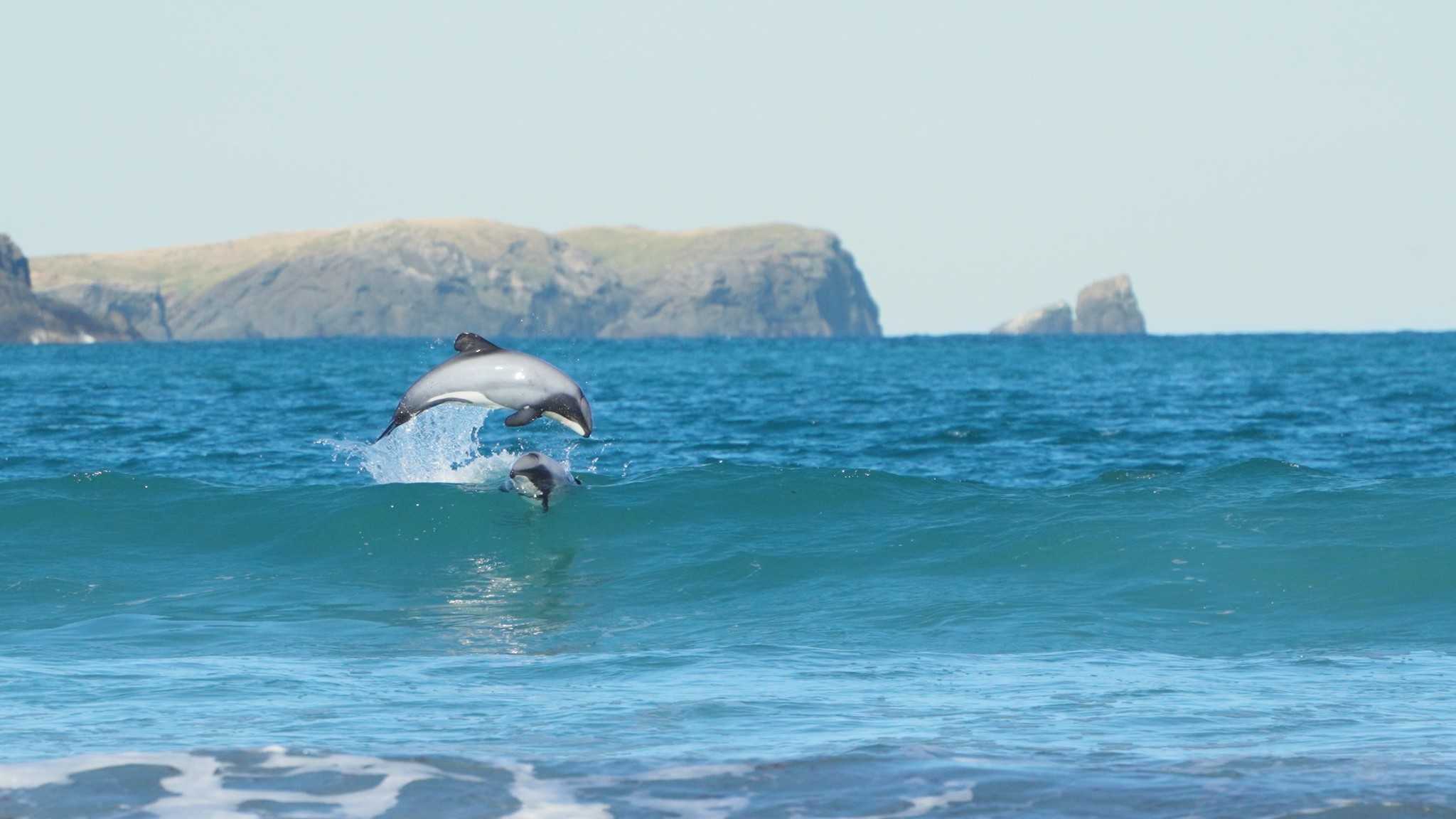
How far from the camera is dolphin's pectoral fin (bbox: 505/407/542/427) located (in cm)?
1350

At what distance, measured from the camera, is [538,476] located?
59.0ft

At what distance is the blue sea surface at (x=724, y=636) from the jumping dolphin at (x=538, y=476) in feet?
1.84

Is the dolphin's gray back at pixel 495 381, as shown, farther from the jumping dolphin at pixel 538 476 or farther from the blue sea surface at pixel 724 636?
the jumping dolphin at pixel 538 476

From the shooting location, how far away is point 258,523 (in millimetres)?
18984

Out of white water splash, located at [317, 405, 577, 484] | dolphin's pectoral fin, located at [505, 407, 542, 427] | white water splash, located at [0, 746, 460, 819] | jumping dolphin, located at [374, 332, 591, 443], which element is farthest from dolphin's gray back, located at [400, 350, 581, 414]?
white water splash, located at [317, 405, 577, 484]

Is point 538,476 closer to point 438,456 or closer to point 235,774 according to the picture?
point 438,456

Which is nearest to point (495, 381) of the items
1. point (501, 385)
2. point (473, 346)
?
point (501, 385)

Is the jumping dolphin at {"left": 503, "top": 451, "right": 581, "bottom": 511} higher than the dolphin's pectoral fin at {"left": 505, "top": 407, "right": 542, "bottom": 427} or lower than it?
lower

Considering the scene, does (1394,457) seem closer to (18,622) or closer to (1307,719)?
(1307,719)

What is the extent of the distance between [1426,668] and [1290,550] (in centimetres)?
503

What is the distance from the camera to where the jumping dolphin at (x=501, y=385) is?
13.9m

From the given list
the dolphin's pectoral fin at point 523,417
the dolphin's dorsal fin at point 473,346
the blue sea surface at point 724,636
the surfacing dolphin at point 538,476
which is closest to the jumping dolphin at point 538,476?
the surfacing dolphin at point 538,476

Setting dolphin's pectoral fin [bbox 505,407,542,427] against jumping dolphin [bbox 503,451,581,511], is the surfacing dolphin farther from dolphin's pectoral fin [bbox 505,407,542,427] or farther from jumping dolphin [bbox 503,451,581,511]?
dolphin's pectoral fin [bbox 505,407,542,427]

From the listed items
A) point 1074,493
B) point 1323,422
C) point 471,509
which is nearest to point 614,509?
point 471,509
